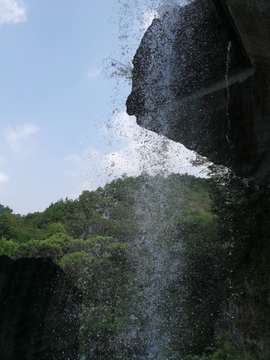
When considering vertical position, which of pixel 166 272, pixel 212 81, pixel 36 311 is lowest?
pixel 36 311

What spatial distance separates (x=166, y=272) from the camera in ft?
28.9

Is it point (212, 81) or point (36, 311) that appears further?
point (212, 81)

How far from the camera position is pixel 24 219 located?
1085 inches

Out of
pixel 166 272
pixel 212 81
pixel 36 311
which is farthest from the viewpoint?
pixel 166 272

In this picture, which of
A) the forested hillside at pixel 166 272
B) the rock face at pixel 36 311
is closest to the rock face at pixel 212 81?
the forested hillside at pixel 166 272

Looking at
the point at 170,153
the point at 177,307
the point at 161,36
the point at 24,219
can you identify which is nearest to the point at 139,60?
the point at 161,36

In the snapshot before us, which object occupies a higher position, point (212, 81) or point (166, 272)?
point (212, 81)

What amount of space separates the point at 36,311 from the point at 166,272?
571 centimetres

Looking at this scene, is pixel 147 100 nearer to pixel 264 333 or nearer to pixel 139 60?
pixel 139 60

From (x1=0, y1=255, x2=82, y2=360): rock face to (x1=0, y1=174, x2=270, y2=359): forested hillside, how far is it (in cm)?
245

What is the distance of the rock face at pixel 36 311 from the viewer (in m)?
3.28

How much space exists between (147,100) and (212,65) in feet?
3.91

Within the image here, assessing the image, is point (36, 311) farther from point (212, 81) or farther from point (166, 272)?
point (166, 272)

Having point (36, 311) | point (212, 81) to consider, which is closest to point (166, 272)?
point (36, 311)
